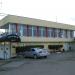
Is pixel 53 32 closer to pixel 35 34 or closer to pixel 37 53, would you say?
pixel 35 34

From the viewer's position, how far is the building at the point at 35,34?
135ft

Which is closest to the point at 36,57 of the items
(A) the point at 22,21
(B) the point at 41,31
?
(A) the point at 22,21

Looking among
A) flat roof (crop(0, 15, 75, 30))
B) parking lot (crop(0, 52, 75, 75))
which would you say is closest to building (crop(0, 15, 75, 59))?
flat roof (crop(0, 15, 75, 30))

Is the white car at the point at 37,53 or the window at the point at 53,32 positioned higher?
the window at the point at 53,32

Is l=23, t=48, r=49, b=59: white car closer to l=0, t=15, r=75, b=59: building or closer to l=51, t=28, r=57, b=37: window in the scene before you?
l=0, t=15, r=75, b=59: building

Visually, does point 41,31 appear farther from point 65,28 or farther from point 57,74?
point 57,74

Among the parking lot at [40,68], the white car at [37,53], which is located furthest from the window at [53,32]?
the parking lot at [40,68]

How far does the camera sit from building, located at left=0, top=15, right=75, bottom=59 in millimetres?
41050

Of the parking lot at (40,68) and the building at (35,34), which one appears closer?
the parking lot at (40,68)

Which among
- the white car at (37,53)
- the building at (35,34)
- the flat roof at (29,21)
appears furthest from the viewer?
the flat roof at (29,21)

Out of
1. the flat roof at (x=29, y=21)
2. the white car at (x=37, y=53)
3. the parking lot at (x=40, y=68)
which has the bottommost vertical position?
the parking lot at (x=40, y=68)

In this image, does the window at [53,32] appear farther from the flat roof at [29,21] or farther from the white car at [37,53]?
the white car at [37,53]

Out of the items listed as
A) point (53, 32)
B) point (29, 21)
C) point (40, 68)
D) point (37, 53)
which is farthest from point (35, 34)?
point (40, 68)

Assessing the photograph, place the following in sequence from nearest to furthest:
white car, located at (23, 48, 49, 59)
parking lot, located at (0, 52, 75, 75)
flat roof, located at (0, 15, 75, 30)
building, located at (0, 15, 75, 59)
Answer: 1. parking lot, located at (0, 52, 75, 75)
2. white car, located at (23, 48, 49, 59)
3. building, located at (0, 15, 75, 59)
4. flat roof, located at (0, 15, 75, 30)
